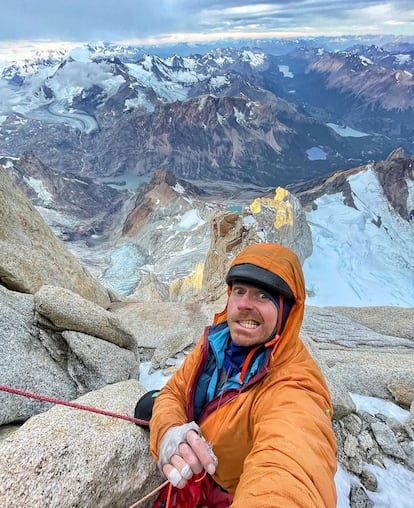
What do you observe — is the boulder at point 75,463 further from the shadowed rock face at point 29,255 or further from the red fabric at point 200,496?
the shadowed rock face at point 29,255

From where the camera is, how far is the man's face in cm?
450

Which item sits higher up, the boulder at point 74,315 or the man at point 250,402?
the man at point 250,402

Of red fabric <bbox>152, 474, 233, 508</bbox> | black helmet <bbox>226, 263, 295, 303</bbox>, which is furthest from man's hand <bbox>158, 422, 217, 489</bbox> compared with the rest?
black helmet <bbox>226, 263, 295, 303</bbox>

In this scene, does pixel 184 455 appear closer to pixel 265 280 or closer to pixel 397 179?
pixel 265 280

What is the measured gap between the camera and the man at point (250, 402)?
3660mm

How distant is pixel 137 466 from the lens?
5551 mm

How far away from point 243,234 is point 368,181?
11216cm

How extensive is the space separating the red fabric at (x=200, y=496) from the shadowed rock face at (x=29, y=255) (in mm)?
9169

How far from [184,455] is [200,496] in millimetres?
932

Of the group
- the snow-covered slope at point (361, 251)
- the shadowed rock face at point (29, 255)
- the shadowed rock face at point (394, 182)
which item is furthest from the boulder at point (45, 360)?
the shadowed rock face at point (394, 182)

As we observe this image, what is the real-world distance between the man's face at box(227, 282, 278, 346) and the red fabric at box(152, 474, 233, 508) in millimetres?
1637

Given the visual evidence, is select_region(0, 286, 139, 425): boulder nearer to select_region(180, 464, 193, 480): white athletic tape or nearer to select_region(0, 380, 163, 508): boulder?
select_region(0, 380, 163, 508): boulder

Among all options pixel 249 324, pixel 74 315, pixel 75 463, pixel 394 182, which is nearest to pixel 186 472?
pixel 249 324

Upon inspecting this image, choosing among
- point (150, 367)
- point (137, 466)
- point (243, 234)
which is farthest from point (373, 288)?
point (137, 466)
